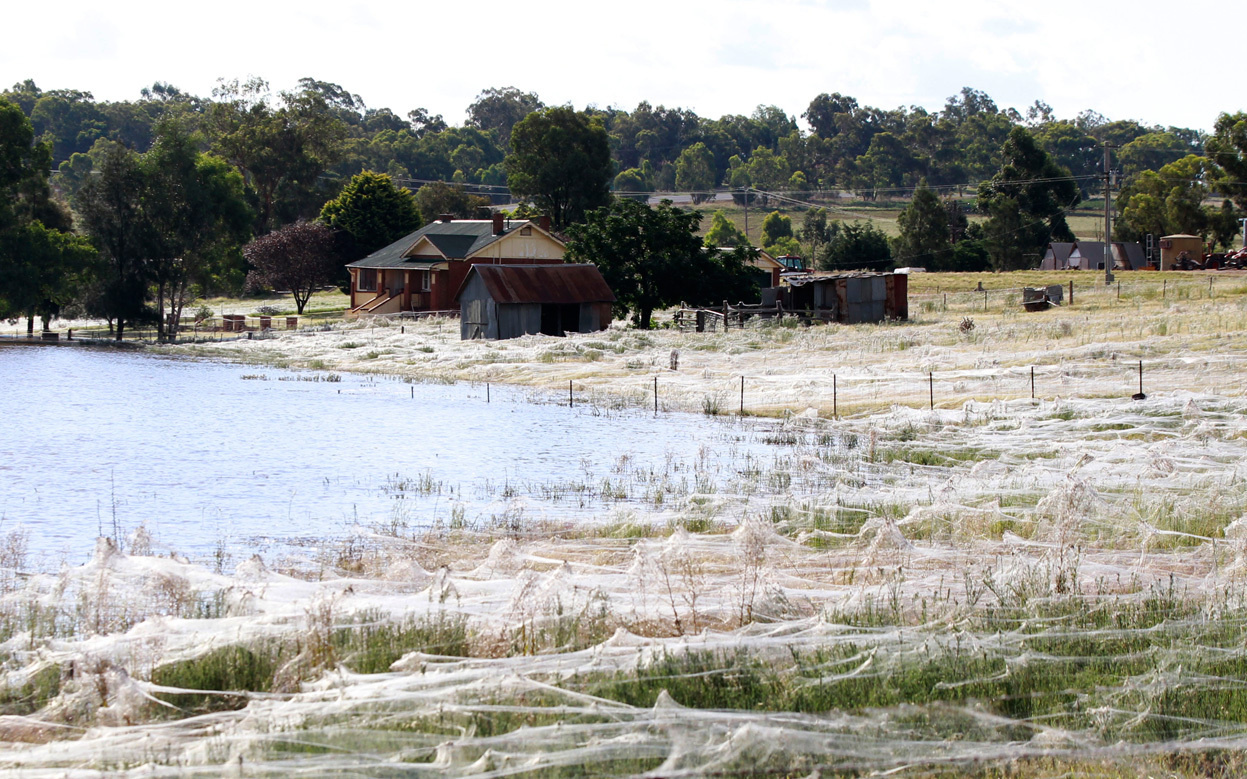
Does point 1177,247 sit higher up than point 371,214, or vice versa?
point 371,214

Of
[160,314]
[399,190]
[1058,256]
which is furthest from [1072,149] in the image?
[160,314]

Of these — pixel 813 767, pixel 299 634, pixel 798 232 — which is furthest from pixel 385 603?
pixel 798 232

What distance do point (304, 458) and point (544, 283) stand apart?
26463 mm

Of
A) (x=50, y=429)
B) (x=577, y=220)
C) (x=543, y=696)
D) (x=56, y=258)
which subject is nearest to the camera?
(x=543, y=696)

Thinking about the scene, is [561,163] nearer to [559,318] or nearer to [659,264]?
[659,264]

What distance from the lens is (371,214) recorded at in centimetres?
7875

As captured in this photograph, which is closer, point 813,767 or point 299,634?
point 813,767

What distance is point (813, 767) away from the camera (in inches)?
293

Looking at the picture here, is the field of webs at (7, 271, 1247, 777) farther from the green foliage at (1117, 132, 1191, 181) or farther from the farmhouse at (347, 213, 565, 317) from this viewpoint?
the green foliage at (1117, 132, 1191, 181)

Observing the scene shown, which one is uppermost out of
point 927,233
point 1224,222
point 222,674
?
point 1224,222

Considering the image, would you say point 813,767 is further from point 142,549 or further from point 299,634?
point 142,549

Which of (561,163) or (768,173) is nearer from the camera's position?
(561,163)

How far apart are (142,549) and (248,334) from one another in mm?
46457

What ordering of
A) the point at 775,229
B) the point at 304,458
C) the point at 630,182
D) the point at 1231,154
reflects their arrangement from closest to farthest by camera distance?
the point at 304,458, the point at 1231,154, the point at 775,229, the point at 630,182
